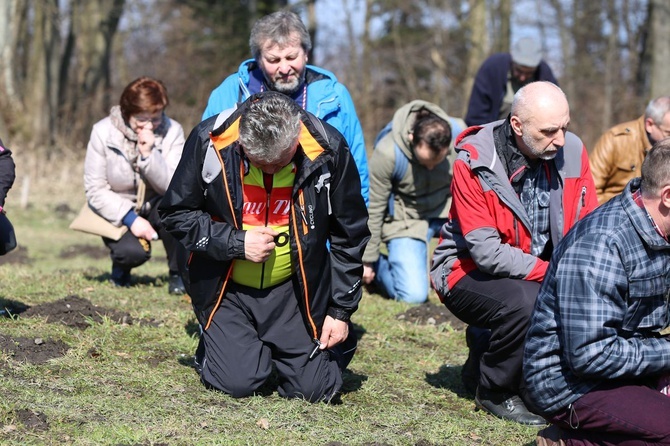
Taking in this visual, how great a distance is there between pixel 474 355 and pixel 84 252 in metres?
7.14

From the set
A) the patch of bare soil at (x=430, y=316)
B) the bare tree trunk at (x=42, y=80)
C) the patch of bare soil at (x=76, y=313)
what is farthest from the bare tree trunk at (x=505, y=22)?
the patch of bare soil at (x=76, y=313)

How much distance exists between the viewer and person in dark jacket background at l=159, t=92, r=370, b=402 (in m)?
4.63

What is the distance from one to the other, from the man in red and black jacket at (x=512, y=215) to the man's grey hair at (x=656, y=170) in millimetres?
1088

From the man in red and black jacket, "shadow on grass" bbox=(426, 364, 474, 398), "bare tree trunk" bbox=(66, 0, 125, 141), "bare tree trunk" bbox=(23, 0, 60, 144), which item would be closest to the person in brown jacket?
"shadow on grass" bbox=(426, 364, 474, 398)

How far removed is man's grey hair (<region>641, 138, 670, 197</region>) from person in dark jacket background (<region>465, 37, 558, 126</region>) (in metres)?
4.99

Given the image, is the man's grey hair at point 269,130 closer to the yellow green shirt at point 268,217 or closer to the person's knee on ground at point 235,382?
the yellow green shirt at point 268,217

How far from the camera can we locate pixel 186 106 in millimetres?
22625

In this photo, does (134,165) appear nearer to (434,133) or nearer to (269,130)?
(434,133)

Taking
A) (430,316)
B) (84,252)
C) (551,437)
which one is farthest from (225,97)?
(84,252)

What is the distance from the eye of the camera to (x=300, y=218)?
15.5 feet

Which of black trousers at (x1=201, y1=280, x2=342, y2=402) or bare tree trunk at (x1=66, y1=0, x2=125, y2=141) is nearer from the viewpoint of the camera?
black trousers at (x1=201, y1=280, x2=342, y2=402)

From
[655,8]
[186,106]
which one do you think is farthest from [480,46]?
[186,106]

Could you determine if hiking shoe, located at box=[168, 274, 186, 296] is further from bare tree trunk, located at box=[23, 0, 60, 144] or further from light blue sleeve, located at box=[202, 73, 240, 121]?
bare tree trunk, located at box=[23, 0, 60, 144]

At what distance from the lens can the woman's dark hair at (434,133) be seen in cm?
719
